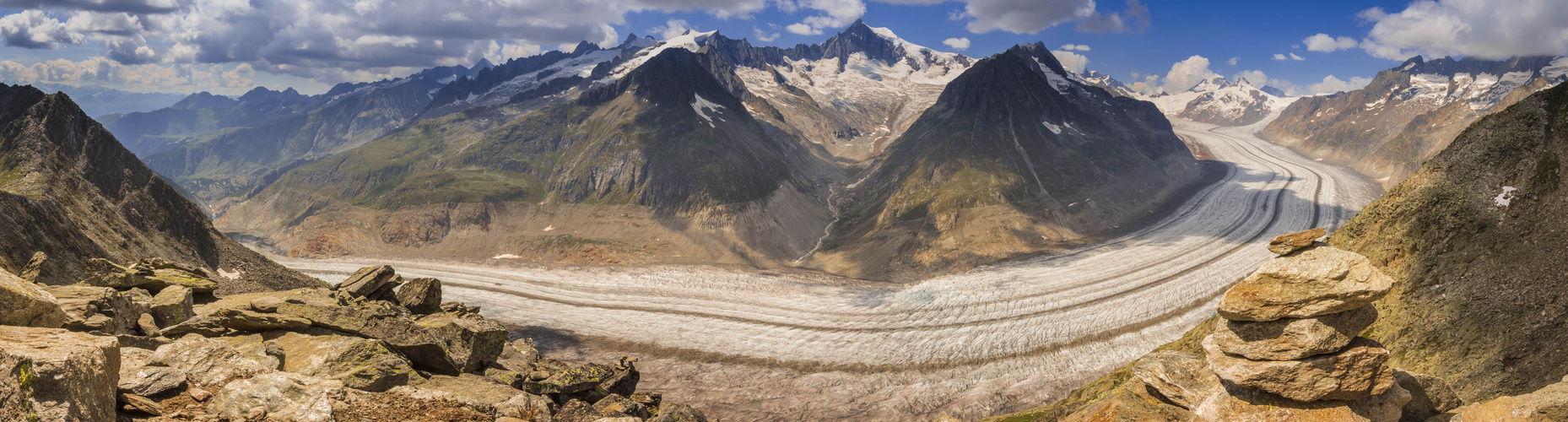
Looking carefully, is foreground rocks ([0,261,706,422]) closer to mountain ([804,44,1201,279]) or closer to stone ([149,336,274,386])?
stone ([149,336,274,386])

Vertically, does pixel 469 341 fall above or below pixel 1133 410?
below

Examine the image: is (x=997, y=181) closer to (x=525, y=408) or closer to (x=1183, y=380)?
(x=1183, y=380)

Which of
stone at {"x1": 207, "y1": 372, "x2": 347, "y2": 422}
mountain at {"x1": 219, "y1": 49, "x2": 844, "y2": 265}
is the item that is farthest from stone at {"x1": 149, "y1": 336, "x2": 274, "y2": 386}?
mountain at {"x1": 219, "y1": 49, "x2": 844, "y2": 265}

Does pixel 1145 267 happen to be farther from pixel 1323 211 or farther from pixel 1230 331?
pixel 1230 331

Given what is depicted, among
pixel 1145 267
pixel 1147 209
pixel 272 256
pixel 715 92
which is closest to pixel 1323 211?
pixel 1147 209

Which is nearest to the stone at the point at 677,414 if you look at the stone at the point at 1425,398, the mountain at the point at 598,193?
the stone at the point at 1425,398

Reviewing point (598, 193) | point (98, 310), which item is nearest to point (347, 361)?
point (98, 310)

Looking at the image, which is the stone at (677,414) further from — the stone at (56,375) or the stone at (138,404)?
the stone at (56,375)
